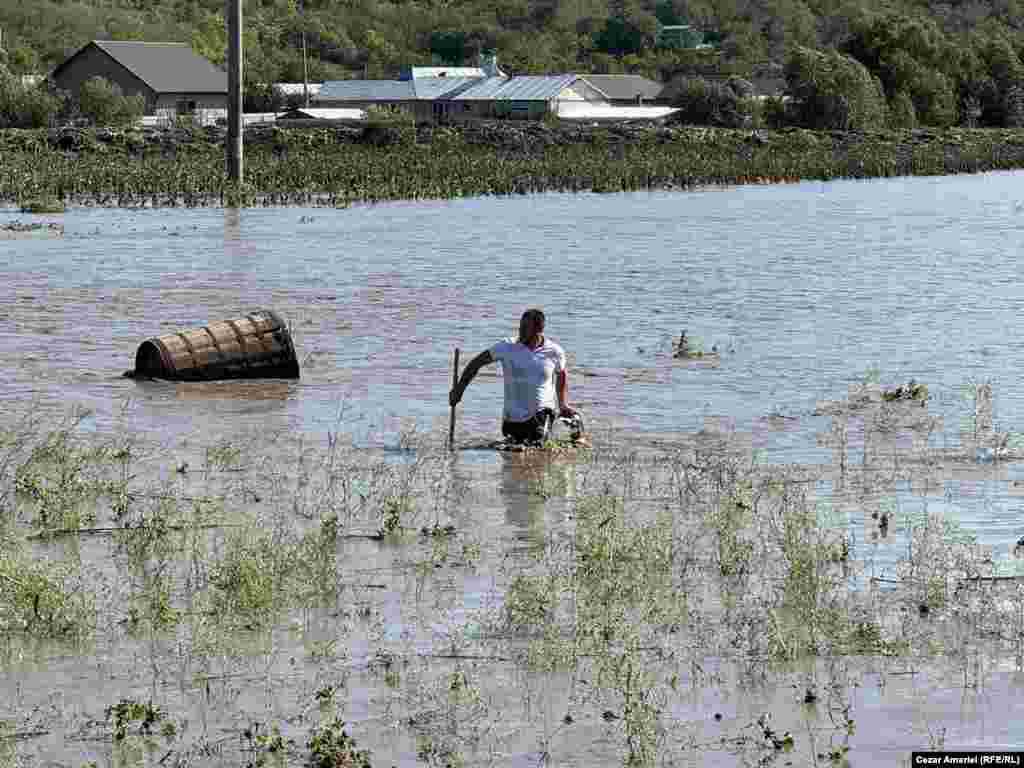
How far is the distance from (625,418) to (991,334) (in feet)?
24.2

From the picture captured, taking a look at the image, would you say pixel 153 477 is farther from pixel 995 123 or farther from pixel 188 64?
pixel 995 123


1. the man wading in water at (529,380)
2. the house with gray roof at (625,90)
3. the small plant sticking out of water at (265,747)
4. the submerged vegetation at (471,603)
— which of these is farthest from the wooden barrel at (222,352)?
the house with gray roof at (625,90)

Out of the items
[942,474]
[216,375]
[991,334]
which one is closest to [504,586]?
[942,474]

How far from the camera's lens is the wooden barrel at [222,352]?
16.4 metres

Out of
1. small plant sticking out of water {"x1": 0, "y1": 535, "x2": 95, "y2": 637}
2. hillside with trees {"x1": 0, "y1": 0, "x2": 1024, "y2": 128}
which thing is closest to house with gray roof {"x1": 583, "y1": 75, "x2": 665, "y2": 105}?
hillside with trees {"x1": 0, "y1": 0, "x2": 1024, "y2": 128}

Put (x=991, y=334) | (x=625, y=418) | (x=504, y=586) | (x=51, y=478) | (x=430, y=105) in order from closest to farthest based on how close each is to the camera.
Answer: (x=504, y=586), (x=51, y=478), (x=625, y=418), (x=991, y=334), (x=430, y=105)

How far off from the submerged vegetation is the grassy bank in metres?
30.1

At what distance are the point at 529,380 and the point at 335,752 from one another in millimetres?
6975

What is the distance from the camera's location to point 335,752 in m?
6.62

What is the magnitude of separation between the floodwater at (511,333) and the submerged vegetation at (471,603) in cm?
5

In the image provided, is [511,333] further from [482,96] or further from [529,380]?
[482,96]

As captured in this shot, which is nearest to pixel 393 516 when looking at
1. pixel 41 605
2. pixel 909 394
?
pixel 41 605

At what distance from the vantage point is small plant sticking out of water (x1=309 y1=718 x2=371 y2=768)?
659cm

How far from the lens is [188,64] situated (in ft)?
358
